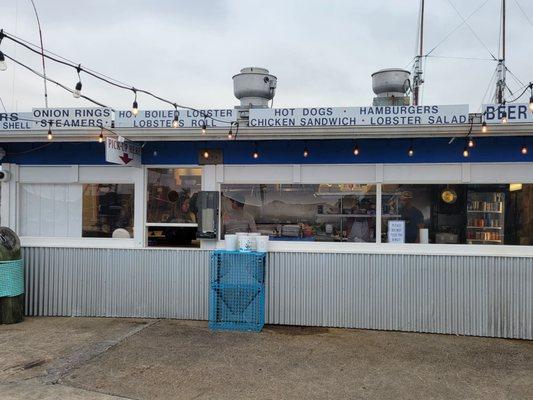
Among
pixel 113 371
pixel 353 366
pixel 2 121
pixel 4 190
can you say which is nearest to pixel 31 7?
pixel 2 121

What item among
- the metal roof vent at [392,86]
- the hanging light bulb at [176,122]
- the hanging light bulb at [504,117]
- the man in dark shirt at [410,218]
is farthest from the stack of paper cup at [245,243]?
the hanging light bulb at [504,117]

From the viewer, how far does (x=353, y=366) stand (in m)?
5.82

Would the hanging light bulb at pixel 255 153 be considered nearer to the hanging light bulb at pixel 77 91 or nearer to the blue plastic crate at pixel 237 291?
the blue plastic crate at pixel 237 291

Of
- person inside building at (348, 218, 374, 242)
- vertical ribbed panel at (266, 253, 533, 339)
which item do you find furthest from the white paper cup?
person inside building at (348, 218, 374, 242)

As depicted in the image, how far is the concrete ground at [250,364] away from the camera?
16.6ft

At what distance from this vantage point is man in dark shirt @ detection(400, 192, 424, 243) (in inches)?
301

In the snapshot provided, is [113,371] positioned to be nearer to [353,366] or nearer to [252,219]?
[353,366]

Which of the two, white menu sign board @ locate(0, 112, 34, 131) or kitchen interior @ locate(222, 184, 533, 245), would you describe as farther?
white menu sign board @ locate(0, 112, 34, 131)

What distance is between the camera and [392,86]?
28.1 feet

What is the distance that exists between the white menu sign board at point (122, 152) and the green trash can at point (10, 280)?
2170 mm

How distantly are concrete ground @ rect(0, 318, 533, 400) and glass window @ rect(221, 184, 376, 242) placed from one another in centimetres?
152

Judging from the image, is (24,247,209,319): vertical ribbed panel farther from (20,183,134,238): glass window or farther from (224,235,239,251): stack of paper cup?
(224,235,239,251): stack of paper cup

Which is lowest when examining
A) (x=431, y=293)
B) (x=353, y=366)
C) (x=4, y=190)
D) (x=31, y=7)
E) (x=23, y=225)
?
(x=353, y=366)

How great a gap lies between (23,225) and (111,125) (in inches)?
105
